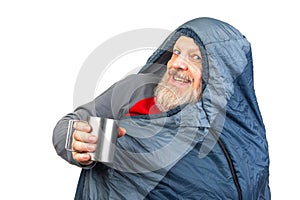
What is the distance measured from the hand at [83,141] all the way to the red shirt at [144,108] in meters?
0.37

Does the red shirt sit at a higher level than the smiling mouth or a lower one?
lower

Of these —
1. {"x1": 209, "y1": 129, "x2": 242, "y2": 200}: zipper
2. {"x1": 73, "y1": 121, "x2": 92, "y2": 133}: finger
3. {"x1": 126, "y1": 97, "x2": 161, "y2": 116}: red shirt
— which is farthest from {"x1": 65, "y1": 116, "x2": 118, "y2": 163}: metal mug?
{"x1": 209, "y1": 129, "x2": 242, "y2": 200}: zipper

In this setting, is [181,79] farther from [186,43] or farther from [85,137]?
[85,137]

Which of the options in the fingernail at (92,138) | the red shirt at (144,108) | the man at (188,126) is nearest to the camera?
the fingernail at (92,138)

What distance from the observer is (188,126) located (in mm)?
2062

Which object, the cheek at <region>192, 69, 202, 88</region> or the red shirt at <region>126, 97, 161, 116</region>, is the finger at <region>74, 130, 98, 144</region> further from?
the cheek at <region>192, 69, 202, 88</region>

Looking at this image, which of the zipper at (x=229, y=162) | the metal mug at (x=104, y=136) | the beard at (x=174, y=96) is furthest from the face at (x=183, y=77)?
the metal mug at (x=104, y=136)

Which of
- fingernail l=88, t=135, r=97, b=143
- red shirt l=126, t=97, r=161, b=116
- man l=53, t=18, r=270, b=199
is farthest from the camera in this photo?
red shirt l=126, t=97, r=161, b=116

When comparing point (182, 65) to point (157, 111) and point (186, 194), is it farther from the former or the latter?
point (186, 194)

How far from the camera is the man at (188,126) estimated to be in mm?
2008

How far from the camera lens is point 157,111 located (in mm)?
2150

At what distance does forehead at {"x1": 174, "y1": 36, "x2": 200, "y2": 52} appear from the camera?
2.14 meters

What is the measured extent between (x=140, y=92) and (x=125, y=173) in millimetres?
329

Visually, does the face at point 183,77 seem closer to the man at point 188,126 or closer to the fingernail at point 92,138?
the man at point 188,126
